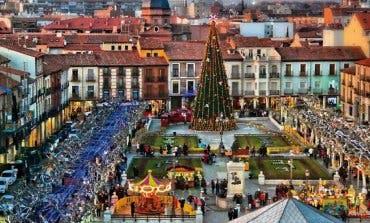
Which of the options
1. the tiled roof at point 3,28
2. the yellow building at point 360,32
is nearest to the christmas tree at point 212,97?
the yellow building at point 360,32

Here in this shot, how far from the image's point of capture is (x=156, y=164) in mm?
64688

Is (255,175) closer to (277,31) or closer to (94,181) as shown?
(94,181)

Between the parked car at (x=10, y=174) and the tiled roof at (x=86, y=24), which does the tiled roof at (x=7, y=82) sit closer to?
the parked car at (x=10, y=174)

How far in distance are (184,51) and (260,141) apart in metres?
29.0

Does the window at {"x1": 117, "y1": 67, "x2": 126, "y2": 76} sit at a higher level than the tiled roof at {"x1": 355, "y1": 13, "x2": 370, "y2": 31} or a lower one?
lower

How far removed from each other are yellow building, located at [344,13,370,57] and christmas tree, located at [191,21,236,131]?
24677 mm

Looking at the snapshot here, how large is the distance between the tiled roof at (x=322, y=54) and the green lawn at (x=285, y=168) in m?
36.3

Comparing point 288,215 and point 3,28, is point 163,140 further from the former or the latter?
point 3,28

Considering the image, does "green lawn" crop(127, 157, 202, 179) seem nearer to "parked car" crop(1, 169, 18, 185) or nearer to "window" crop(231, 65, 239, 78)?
"parked car" crop(1, 169, 18, 185)

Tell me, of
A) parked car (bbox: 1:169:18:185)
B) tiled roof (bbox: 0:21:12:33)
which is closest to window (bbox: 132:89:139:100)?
parked car (bbox: 1:169:18:185)

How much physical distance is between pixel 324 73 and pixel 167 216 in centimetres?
5880

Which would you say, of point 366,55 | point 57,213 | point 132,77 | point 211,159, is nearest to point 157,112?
point 132,77

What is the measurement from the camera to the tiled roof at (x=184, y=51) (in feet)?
332

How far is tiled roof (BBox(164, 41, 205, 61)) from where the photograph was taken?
101 m
